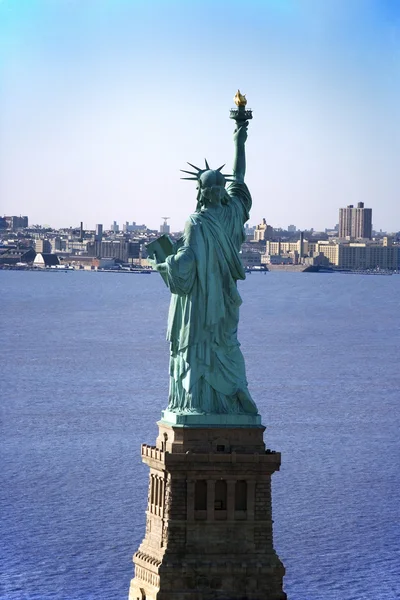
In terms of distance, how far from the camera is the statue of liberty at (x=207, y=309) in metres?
29.4

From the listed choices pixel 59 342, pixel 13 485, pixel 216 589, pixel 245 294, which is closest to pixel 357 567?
pixel 13 485

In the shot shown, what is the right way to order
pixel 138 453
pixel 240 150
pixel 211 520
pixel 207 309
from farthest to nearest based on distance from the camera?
pixel 138 453 → pixel 240 150 → pixel 207 309 → pixel 211 520

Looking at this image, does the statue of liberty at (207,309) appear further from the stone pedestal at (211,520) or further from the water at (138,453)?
the water at (138,453)

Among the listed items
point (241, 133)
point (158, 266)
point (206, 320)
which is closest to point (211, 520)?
point (206, 320)

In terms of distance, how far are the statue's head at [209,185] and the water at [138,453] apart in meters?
12.5

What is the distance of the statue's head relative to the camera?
29.4m

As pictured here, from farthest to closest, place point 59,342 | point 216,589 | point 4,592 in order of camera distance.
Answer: point 59,342, point 4,592, point 216,589

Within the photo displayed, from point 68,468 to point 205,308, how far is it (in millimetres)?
29429

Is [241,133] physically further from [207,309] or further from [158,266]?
[207,309]

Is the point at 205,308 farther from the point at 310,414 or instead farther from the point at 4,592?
the point at 310,414

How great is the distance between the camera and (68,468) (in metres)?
58.5

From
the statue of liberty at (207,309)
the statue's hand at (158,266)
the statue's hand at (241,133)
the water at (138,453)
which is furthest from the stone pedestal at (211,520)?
the water at (138,453)

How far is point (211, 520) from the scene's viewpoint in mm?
28953

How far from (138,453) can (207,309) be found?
31.2 meters
